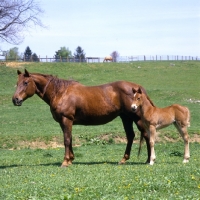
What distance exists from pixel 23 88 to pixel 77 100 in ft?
5.09

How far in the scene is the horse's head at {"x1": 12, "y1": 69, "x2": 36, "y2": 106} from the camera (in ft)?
47.0

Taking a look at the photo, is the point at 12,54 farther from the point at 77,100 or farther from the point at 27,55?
the point at 77,100

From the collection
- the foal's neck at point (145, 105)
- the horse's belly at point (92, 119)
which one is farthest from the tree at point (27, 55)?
the foal's neck at point (145, 105)

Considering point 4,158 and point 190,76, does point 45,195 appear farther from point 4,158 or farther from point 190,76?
point 190,76

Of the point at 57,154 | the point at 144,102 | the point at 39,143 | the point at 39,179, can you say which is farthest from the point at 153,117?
the point at 39,143

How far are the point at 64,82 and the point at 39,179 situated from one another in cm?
427

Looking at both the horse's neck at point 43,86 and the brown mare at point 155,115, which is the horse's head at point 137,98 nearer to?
the brown mare at point 155,115

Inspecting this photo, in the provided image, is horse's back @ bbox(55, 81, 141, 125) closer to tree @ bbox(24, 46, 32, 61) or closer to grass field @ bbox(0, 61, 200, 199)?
grass field @ bbox(0, 61, 200, 199)

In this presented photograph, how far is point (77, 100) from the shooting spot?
14492mm

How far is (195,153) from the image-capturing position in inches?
659

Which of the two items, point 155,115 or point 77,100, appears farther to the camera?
point 77,100

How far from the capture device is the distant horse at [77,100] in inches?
564

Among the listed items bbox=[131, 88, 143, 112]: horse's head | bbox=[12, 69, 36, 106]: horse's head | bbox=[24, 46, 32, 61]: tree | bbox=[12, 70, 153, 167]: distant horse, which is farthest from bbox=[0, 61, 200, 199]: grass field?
bbox=[24, 46, 32, 61]: tree

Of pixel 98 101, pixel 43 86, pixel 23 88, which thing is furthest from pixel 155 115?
pixel 23 88
